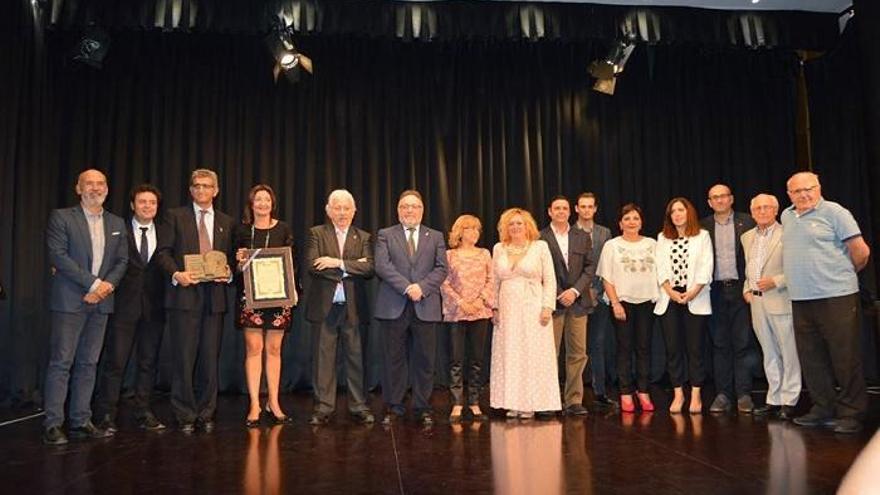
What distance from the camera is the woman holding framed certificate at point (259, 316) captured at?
4457mm

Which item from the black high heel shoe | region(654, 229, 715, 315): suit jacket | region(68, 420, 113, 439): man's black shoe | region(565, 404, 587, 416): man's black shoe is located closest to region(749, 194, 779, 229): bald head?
region(654, 229, 715, 315): suit jacket

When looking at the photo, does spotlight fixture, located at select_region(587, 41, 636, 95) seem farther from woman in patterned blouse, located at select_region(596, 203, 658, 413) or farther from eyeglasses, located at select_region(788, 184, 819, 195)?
eyeglasses, located at select_region(788, 184, 819, 195)

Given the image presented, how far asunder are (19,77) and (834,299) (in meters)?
6.51

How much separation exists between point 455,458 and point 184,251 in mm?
2261

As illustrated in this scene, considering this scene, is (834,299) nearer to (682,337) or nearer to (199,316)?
(682,337)

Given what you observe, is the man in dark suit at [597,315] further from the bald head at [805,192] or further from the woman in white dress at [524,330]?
the bald head at [805,192]

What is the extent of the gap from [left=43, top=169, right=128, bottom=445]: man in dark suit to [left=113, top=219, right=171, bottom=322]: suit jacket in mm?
147

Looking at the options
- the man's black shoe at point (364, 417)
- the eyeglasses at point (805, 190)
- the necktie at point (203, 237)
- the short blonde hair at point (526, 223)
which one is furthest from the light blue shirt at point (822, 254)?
the necktie at point (203, 237)

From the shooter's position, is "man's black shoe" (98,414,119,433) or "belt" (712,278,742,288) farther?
"belt" (712,278,742,288)

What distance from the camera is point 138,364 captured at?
4477 mm

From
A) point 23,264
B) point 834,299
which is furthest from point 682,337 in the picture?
point 23,264

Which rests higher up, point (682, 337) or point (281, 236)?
point (281, 236)

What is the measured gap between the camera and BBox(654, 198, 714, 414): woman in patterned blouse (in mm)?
4867

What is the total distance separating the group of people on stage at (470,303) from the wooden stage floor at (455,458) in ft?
0.89
